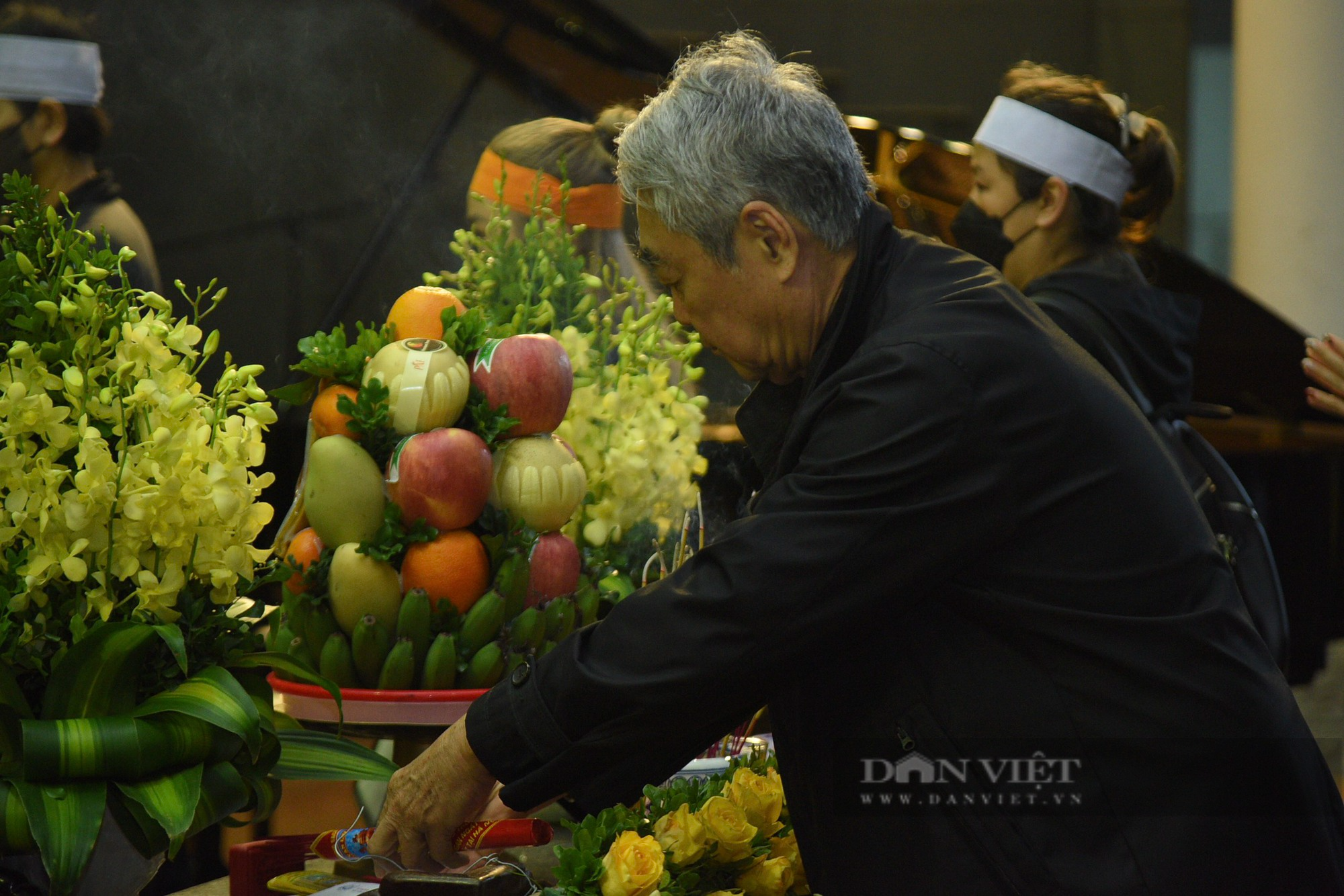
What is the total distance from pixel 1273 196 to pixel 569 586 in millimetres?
4840

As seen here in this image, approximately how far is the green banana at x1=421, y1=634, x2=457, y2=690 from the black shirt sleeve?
25cm

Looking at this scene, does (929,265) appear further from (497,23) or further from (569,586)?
(497,23)

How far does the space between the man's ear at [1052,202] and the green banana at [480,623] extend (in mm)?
1567

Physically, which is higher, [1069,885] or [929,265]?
[929,265]

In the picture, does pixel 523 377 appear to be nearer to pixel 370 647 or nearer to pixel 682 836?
pixel 370 647

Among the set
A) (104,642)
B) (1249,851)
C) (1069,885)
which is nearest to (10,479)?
(104,642)

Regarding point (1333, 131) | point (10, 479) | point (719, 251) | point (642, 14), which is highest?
point (719, 251)

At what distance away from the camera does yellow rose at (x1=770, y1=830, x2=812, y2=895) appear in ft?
4.05

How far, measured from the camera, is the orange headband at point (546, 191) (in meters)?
1.88

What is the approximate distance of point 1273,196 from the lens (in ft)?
18.1

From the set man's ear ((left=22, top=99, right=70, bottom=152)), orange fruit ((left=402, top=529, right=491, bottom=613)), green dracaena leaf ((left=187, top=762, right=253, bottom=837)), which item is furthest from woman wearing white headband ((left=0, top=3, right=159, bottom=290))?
green dracaena leaf ((left=187, top=762, right=253, bottom=837))

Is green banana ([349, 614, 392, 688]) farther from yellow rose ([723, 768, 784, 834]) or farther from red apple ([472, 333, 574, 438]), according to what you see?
yellow rose ([723, 768, 784, 834])

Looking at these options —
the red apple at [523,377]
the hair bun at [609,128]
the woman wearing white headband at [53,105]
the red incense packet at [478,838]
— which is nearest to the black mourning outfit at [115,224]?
the woman wearing white headband at [53,105]

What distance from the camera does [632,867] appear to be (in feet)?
3.48
